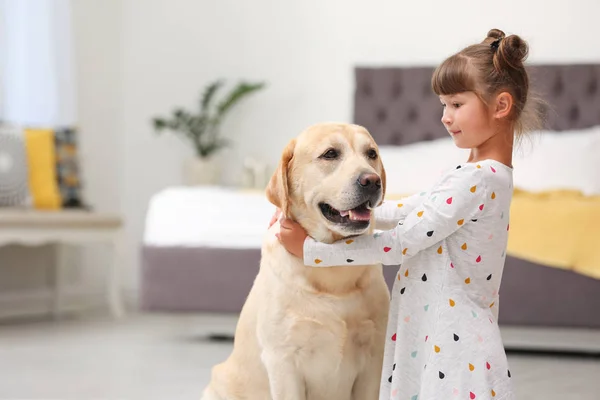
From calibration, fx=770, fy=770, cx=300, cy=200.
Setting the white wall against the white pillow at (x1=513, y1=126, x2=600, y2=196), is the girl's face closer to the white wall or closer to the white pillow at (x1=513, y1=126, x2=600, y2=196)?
the white pillow at (x1=513, y1=126, x2=600, y2=196)

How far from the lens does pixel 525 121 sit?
61.4 inches

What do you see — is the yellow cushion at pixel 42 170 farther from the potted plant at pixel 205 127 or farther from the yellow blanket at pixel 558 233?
the yellow blanket at pixel 558 233

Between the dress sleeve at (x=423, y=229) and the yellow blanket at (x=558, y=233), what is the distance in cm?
179

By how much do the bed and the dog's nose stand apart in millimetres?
1603

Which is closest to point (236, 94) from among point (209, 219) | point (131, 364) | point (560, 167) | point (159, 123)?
point (159, 123)

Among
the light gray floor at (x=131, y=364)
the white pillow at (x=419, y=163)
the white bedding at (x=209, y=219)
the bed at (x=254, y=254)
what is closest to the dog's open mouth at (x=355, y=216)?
the light gray floor at (x=131, y=364)

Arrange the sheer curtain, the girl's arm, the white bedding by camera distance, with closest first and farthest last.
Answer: the girl's arm
the white bedding
the sheer curtain

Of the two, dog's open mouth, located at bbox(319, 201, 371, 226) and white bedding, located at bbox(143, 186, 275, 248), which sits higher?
dog's open mouth, located at bbox(319, 201, 371, 226)

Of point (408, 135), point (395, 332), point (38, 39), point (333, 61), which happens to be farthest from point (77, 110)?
point (395, 332)

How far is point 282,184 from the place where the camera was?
1.59 metres

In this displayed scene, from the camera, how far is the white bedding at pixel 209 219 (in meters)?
3.60

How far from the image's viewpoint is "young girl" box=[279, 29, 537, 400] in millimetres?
1475

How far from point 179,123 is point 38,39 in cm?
102

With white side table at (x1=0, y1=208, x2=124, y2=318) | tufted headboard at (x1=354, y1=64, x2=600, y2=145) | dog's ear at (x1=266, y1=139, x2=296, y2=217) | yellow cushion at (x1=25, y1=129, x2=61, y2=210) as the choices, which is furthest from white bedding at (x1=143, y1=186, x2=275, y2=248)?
dog's ear at (x1=266, y1=139, x2=296, y2=217)
